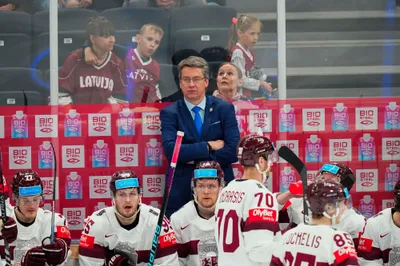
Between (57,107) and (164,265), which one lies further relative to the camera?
(57,107)

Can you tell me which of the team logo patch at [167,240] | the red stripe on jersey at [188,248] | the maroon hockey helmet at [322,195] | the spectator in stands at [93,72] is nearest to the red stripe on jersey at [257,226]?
the maroon hockey helmet at [322,195]

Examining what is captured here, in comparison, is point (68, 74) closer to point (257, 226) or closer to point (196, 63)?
point (196, 63)

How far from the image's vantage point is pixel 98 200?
799 centimetres

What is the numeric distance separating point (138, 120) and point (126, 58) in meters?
0.49

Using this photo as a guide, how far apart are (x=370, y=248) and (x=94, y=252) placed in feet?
6.12

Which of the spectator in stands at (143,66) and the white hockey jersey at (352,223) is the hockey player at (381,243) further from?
the spectator in stands at (143,66)

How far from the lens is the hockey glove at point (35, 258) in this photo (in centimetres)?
710

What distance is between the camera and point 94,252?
6996 mm

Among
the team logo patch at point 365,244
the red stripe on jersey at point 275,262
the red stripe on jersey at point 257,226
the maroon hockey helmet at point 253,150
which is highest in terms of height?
the maroon hockey helmet at point 253,150

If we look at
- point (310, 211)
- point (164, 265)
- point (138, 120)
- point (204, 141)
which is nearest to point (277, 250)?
point (310, 211)

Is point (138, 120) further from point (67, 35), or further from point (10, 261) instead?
point (10, 261)

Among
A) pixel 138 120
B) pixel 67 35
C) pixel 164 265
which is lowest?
pixel 164 265

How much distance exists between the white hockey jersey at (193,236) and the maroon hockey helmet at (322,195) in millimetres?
2003

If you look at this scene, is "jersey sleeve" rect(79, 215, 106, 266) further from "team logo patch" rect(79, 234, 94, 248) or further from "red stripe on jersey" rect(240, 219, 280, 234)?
"red stripe on jersey" rect(240, 219, 280, 234)
